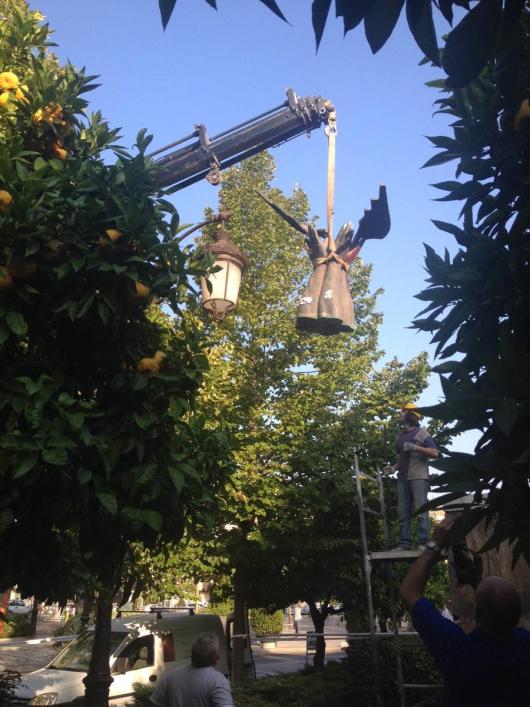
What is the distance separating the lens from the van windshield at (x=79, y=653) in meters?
10.2

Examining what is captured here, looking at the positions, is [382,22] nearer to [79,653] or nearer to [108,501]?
[108,501]

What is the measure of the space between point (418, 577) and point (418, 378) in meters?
18.0

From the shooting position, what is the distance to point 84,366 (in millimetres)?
4789

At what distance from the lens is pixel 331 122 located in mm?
8305

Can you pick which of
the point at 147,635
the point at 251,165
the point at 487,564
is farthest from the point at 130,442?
the point at 251,165

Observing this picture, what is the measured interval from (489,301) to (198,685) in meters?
3.49

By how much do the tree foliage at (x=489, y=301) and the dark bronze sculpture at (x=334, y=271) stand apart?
2.59 metres

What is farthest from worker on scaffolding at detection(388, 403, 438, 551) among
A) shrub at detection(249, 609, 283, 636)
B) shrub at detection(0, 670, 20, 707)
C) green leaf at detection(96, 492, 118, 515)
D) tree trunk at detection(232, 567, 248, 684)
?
shrub at detection(249, 609, 283, 636)

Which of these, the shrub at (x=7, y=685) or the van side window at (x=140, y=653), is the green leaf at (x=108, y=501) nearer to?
the shrub at (x=7, y=685)

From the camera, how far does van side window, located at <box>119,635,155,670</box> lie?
9.98m

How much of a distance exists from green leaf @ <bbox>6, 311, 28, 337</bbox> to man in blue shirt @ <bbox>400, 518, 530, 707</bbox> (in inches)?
108

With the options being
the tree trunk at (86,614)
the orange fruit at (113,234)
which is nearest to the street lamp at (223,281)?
the orange fruit at (113,234)

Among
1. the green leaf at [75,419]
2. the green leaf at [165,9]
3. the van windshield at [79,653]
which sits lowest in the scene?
the van windshield at [79,653]

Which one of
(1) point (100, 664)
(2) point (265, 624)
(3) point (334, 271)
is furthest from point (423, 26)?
(2) point (265, 624)
